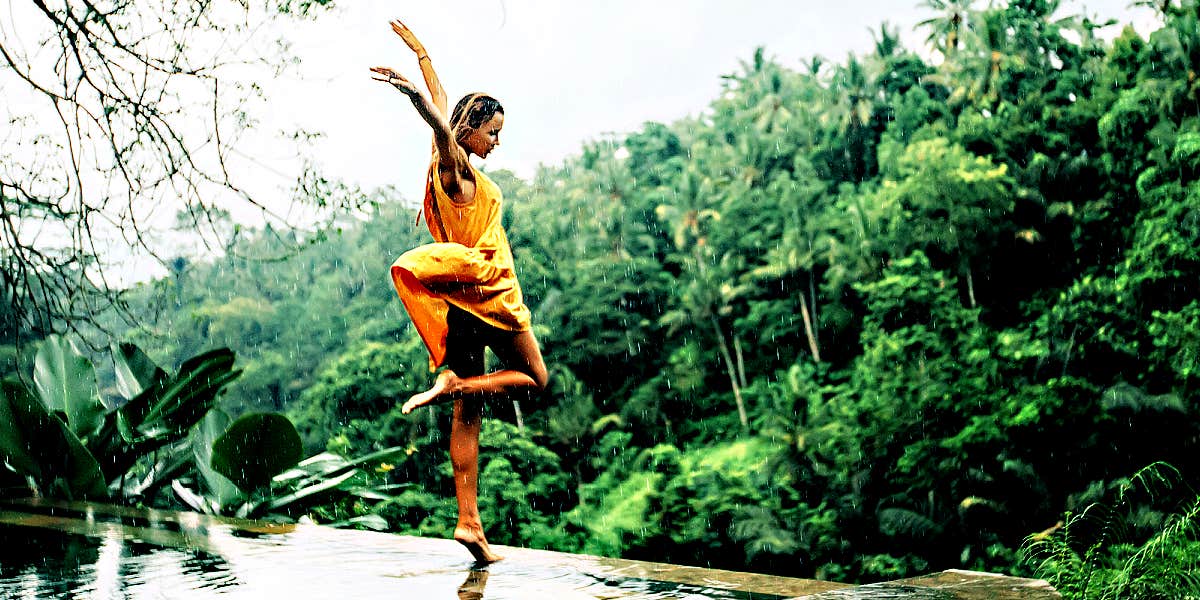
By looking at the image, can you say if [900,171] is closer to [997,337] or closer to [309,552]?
[997,337]

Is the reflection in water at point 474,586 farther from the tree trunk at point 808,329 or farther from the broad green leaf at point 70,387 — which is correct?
the tree trunk at point 808,329

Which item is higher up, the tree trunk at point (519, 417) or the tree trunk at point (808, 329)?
the tree trunk at point (808, 329)

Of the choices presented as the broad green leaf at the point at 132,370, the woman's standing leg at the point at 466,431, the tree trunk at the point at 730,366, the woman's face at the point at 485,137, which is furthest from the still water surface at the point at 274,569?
the tree trunk at the point at 730,366

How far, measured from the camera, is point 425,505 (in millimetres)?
25359

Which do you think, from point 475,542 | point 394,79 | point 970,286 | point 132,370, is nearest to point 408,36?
point 394,79

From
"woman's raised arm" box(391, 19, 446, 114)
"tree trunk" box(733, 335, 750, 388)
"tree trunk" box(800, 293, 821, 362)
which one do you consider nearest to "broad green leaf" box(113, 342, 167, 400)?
"woman's raised arm" box(391, 19, 446, 114)

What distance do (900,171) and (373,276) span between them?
739 inches

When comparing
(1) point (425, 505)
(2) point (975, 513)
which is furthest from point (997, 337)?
(1) point (425, 505)

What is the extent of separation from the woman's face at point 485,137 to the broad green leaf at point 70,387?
13.6 ft

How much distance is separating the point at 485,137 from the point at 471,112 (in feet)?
0.32

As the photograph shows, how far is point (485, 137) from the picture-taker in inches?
157

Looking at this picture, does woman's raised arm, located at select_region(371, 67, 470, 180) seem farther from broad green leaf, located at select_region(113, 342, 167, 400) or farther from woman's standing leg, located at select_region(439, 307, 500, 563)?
broad green leaf, located at select_region(113, 342, 167, 400)

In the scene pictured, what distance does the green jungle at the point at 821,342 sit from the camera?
18.8m

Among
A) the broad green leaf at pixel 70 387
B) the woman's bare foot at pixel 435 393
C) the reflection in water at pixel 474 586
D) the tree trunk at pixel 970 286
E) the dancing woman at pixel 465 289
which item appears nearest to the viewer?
the reflection in water at pixel 474 586
